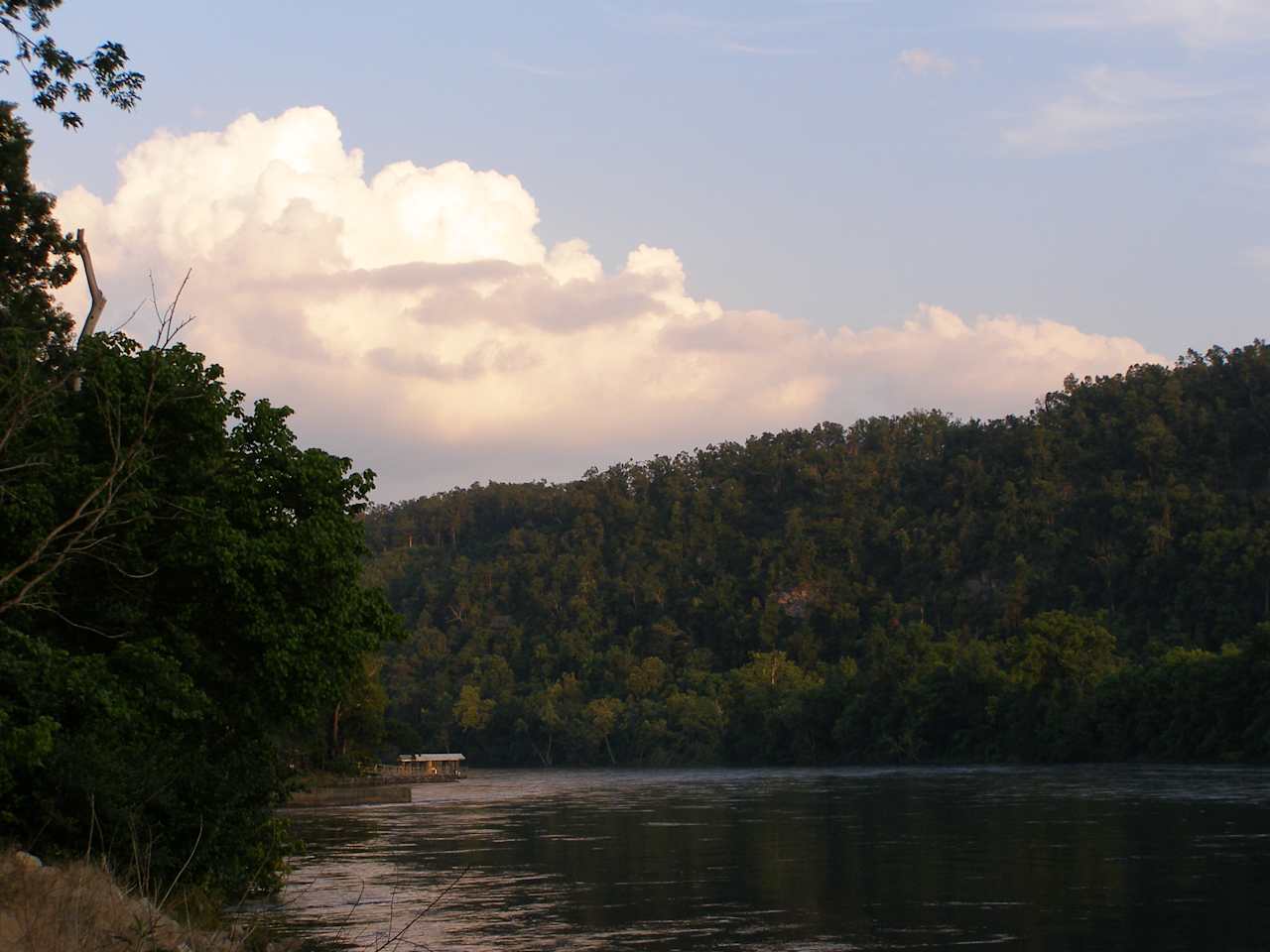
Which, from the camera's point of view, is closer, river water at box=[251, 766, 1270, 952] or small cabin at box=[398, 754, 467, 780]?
river water at box=[251, 766, 1270, 952]

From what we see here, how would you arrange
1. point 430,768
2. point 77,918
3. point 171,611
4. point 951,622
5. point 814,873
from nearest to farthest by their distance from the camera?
point 77,918
point 171,611
point 814,873
point 430,768
point 951,622

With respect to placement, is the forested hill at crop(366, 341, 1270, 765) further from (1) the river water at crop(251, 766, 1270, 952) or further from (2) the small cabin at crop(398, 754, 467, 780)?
(1) the river water at crop(251, 766, 1270, 952)

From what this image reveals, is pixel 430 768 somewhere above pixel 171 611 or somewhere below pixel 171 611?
below

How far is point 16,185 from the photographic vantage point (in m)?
32.5

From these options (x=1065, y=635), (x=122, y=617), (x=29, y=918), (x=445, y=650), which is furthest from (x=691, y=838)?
(x=445, y=650)

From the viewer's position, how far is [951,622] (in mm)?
167625

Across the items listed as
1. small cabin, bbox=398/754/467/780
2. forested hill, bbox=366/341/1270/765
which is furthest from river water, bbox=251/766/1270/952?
small cabin, bbox=398/754/467/780

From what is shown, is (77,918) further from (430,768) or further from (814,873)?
(430,768)

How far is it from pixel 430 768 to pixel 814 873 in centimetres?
8813

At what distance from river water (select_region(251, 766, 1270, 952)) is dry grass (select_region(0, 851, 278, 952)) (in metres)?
2.05

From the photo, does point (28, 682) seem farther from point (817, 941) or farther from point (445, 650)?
point (445, 650)


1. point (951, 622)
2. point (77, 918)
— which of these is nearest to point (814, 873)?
point (77, 918)

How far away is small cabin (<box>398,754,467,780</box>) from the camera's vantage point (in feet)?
378

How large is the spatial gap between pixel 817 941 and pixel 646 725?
127439 mm
